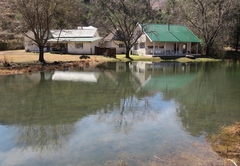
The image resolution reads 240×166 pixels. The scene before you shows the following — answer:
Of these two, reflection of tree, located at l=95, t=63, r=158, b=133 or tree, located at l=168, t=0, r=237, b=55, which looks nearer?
reflection of tree, located at l=95, t=63, r=158, b=133

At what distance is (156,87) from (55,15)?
16909mm

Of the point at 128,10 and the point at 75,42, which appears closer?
the point at 128,10

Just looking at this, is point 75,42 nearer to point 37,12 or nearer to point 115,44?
point 115,44

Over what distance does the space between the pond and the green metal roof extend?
24.9m

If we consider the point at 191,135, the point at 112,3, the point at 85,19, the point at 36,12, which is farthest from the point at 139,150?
the point at 85,19

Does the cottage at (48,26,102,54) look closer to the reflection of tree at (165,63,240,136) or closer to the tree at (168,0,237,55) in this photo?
the tree at (168,0,237,55)

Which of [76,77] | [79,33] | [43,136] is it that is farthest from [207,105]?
[79,33]

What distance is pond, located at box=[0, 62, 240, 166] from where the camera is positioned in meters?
6.46

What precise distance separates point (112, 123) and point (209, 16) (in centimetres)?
3788

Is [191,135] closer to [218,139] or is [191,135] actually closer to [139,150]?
[218,139]

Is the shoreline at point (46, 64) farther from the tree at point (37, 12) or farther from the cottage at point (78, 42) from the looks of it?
the cottage at point (78, 42)

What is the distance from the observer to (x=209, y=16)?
41.8m

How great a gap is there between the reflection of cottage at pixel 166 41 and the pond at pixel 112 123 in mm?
24979

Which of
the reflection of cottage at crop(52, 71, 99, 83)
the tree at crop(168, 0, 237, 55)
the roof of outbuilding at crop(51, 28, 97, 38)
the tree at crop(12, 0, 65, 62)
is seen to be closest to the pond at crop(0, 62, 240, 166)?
the reflection of cottage at crop(52, 71, 99, 83)
